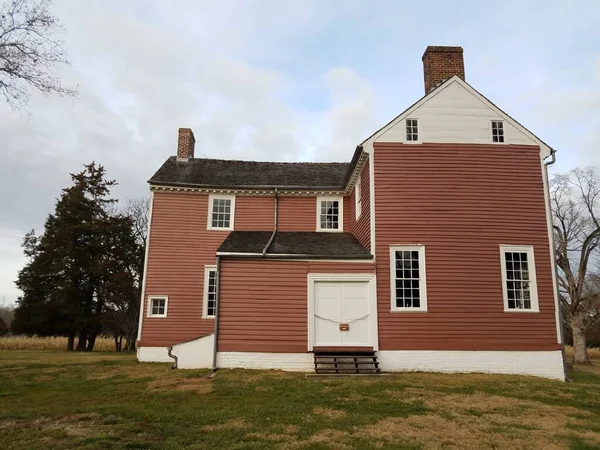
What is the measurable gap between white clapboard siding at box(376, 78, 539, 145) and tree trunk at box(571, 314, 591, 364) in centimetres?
1871

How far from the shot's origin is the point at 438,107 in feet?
49.1

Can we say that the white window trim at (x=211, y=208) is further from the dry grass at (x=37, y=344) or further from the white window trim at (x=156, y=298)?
the dry grass at (x=37, y=344)

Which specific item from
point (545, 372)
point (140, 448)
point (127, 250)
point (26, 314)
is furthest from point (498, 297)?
point (26, 314)

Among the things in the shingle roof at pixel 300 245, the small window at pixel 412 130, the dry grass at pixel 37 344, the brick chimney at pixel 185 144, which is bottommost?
the dry grass at pixel 37 344

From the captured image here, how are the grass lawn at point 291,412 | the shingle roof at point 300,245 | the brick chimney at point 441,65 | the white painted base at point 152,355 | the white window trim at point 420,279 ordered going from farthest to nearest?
the white painted base at point 152,355 < the brick chimney at point 441,65 < the shingle roof at point 300,245 < the white window trim at point 420,279 < the grass lawn at point 291,412

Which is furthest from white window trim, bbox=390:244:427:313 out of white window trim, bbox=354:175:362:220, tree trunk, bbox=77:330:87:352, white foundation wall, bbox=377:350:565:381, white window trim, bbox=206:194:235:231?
tree trunk, bbox=77:330:87:352

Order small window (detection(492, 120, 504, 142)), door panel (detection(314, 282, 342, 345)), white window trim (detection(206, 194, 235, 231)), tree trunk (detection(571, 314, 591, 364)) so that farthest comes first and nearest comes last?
tree trunk (detection(571, 314, 591, 364))
white window trim (detection(206, 194, 235, 231))
small window (detection(492, 120, 504, 142))
door panel (detection(314, 282, 342, 345))

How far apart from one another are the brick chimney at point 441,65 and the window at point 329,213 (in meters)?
5.87

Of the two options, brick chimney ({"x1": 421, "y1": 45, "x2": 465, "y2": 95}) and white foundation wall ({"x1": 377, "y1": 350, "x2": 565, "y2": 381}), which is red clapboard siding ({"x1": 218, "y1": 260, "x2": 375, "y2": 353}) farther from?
brick chimney ({"x1": 421, "y1": 45, "x2": 465, "y2": 95})

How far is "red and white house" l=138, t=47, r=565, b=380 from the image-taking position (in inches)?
531

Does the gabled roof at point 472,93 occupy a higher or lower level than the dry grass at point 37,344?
higher

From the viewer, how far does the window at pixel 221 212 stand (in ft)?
62.0

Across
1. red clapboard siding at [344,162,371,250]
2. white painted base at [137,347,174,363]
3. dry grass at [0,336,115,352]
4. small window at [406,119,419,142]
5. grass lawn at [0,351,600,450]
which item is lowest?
dry grass at [0,336,115,352]

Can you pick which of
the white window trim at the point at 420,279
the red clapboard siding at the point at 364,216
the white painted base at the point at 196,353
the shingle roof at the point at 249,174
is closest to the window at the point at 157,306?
the white painted base at the point at 196,353
